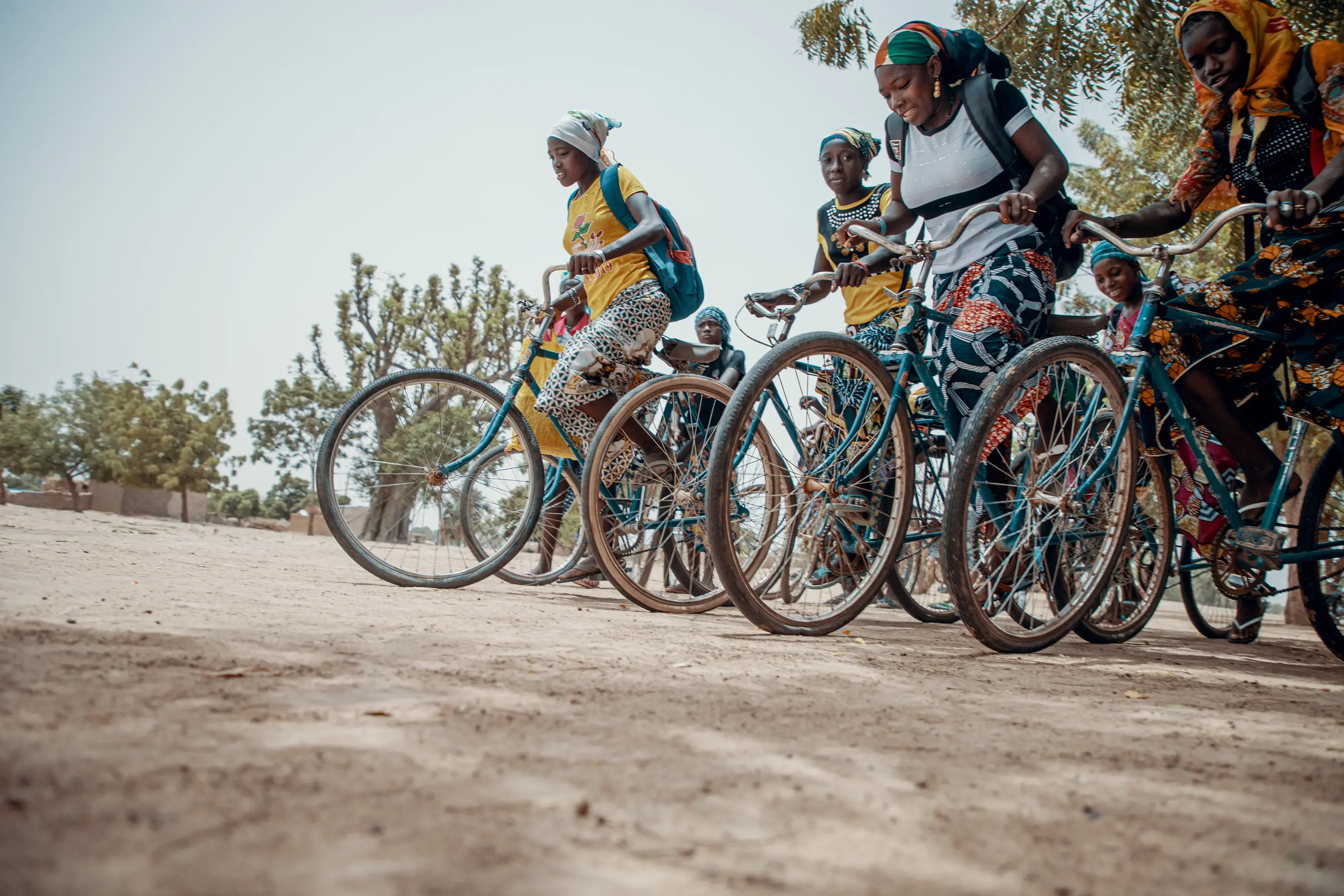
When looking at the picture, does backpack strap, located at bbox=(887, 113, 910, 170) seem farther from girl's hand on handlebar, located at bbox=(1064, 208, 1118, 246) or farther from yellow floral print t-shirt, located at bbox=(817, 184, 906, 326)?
girl's hand on handlebar, located at bbox=(1064, 208, 1118, 246)

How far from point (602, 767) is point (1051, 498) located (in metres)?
2.15

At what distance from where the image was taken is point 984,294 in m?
3.20

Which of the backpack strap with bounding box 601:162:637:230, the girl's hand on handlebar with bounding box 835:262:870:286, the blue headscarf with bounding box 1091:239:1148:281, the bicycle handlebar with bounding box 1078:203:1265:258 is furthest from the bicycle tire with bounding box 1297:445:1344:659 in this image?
the backpack strap with bounding box 601:162:637:230

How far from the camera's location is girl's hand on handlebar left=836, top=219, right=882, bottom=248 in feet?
10.3

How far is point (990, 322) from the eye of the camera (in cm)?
314

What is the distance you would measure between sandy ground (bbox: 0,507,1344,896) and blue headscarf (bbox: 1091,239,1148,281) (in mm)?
2110

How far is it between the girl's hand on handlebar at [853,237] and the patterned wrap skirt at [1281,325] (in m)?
1.06

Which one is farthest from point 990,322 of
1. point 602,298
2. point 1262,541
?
point 602,298

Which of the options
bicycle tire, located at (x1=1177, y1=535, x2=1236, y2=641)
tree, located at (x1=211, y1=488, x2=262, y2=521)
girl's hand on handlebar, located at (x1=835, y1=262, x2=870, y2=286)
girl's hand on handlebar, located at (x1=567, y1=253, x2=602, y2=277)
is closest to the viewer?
girl's hand on handlebar, located at (x1=835, y1=262, x2=870, y2=286)

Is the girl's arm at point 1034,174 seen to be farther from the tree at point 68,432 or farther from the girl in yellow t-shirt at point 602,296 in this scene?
the tree at point 68,432

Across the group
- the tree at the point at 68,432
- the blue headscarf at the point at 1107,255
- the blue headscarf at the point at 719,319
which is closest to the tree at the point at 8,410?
the tree at the point at 68,432

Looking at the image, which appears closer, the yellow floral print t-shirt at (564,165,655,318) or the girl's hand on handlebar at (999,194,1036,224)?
the girl's hand on handlebar at (999,194,1036,224)

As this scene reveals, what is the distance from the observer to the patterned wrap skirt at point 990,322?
3.14 metres

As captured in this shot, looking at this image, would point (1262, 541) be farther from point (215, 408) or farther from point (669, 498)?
point (215, 408)
